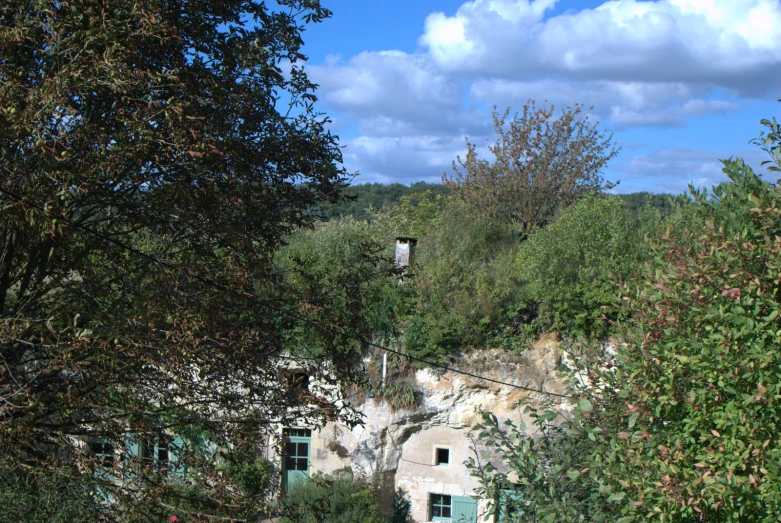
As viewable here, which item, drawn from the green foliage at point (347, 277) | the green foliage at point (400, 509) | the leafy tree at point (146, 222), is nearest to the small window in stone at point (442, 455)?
the green foliage at point (400, 509)

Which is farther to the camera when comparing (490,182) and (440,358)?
(490,182)

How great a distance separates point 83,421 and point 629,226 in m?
13.2

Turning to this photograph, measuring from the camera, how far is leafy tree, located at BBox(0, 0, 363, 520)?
579 centimetres

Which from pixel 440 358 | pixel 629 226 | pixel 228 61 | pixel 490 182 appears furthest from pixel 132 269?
pixel 490 182

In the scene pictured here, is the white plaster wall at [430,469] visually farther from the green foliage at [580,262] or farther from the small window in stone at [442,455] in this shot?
the green foliage at [580,262]

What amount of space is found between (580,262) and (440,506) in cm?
605

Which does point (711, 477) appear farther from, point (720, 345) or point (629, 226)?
point (629, 226)

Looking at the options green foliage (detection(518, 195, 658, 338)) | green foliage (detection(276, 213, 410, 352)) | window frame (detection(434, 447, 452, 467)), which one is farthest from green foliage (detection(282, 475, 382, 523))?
green foliage (detection(518, 195, 658, 338))

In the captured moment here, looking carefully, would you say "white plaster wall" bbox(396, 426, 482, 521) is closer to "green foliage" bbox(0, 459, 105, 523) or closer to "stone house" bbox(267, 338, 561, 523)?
"stone house" bbox(267, 338, 561, 523)

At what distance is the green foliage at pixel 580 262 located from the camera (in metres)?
14.9

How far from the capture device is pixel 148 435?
20.5ft

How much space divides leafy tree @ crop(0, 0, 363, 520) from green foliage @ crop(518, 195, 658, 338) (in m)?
8.35

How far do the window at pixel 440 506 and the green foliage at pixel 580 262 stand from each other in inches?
171

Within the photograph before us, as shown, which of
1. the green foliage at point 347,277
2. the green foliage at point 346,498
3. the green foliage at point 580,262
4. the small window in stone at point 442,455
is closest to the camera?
the green foliage at point 347,277
